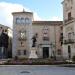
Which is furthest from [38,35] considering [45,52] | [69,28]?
[69,28]

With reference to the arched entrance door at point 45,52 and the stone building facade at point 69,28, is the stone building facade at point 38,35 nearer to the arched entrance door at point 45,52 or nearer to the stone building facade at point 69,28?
the arched entrance door at point 45,52

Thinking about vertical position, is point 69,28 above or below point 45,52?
above

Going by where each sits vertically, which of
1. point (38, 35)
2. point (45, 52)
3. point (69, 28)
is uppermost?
point (69, 28)

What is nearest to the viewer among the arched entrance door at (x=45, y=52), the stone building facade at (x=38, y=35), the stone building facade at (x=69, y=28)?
the stone building facade at (x=69, y=28)

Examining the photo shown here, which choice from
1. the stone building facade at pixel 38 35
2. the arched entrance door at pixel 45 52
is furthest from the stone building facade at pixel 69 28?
the arched entrance door at pixel 45 52

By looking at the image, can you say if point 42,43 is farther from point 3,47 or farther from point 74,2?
point 74,2

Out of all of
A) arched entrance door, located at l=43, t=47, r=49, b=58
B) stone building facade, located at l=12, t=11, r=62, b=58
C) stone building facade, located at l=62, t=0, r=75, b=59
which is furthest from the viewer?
arched entrance door, located at l=43, t=47, r=49, b=58

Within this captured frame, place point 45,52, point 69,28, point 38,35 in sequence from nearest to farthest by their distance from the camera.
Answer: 1. point 69,28
2. point 45,52
3. point 38,35

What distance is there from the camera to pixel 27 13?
3206 inches

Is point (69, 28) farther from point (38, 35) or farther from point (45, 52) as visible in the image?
point (38, 35)

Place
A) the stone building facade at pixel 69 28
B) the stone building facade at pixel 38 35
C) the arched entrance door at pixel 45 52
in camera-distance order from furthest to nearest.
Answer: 1. the arched entrance door at pixel 45 52
2. the stone building facade at pixel 38 35
3. the stone building facade at pixel 69 28

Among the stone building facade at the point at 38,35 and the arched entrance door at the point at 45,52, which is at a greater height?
the stone building facade at the point at 38,35

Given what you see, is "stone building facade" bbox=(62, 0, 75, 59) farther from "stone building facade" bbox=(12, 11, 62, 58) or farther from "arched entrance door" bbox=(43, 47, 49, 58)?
"arched entrance door" bbox=(43, 47, 49, 58)

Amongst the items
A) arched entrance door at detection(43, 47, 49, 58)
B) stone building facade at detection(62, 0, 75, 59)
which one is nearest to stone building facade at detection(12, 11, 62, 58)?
arched entrance door at detection(43, 47, 49, 58)
